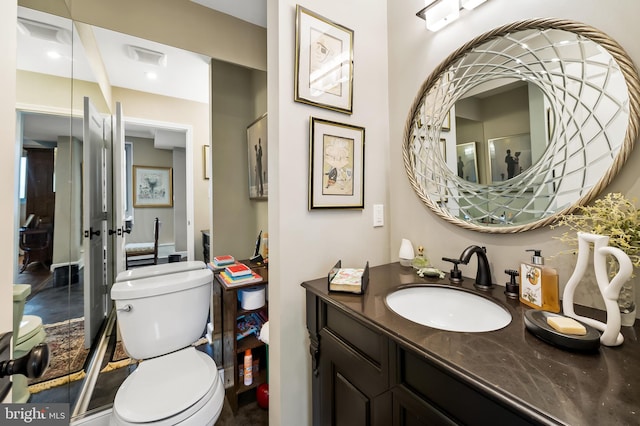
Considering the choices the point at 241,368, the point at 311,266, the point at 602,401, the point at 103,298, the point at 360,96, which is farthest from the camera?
the point at 103,298

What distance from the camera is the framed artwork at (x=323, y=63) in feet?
3.73

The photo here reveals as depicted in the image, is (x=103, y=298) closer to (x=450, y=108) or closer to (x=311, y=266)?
(x=311, y=266)

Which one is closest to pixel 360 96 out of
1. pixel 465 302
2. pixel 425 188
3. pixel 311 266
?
pixel 425 188

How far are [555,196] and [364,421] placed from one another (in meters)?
0.98

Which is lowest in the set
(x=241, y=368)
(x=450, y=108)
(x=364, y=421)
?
(x=241, y=368)

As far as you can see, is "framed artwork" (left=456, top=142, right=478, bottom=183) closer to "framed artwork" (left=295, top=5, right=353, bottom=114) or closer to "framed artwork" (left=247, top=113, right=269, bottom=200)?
"framed artwork" (left=295, top=5, right=353, bottom=114)

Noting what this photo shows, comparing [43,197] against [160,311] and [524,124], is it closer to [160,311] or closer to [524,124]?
[160,311]

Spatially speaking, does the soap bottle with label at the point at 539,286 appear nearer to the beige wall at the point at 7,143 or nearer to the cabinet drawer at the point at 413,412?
the cabinet drawer at the point at 413,412

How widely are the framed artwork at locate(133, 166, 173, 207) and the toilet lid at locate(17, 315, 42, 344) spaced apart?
4436mm

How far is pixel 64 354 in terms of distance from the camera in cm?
137

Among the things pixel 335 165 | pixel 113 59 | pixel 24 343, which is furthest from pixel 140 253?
pixel 335 165

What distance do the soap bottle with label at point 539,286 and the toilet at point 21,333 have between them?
1.65 meters

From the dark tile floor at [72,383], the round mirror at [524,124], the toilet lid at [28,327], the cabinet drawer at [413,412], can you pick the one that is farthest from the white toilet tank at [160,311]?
the round mirror at [524,124]

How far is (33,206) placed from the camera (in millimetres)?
968
